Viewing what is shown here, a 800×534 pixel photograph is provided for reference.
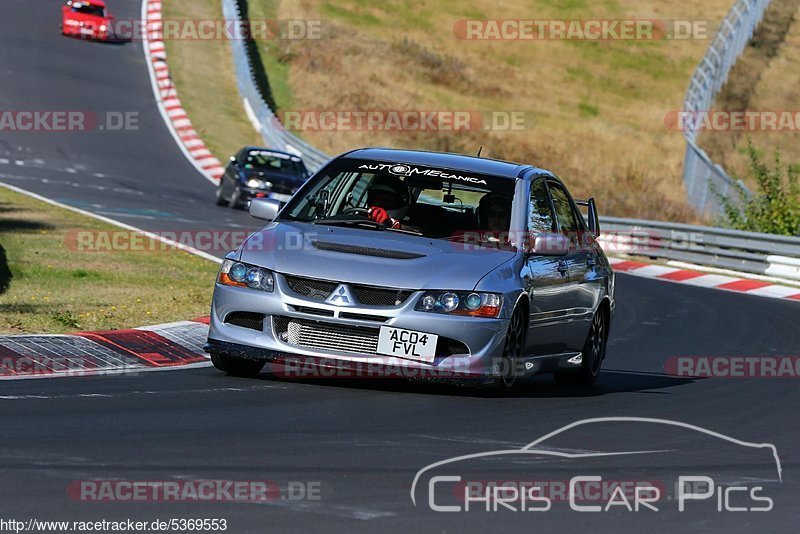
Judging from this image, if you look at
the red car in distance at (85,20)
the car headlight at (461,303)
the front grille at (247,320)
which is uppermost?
the red car in distance at (85,20)

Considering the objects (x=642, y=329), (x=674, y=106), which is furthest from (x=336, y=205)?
(x=674, y=106)

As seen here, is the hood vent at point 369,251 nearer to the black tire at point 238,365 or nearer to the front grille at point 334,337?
the front grille at point 334,337

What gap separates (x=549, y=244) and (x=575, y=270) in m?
0.87

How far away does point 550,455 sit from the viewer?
7.79 metres

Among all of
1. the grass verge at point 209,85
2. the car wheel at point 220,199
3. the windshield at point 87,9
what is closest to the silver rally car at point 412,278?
the car wheel at point 220,199

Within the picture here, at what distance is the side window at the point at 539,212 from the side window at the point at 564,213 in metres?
0.16

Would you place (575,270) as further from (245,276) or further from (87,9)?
(87,9)

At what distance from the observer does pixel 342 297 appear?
9.18 metres

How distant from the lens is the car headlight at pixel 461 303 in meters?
9.26

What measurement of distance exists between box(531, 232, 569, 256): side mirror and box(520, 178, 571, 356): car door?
2.1 inches

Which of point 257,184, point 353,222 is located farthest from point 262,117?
point 353,222

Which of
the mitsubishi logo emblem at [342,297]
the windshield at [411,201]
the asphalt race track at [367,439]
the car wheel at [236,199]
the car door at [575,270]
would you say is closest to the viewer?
the asphalt race track at [367,439]

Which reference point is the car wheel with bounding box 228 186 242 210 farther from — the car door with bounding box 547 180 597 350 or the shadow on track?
the car door with bounding box 547 180 597 350

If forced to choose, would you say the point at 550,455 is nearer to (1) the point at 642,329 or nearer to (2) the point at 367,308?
(2) the point at 367,308
